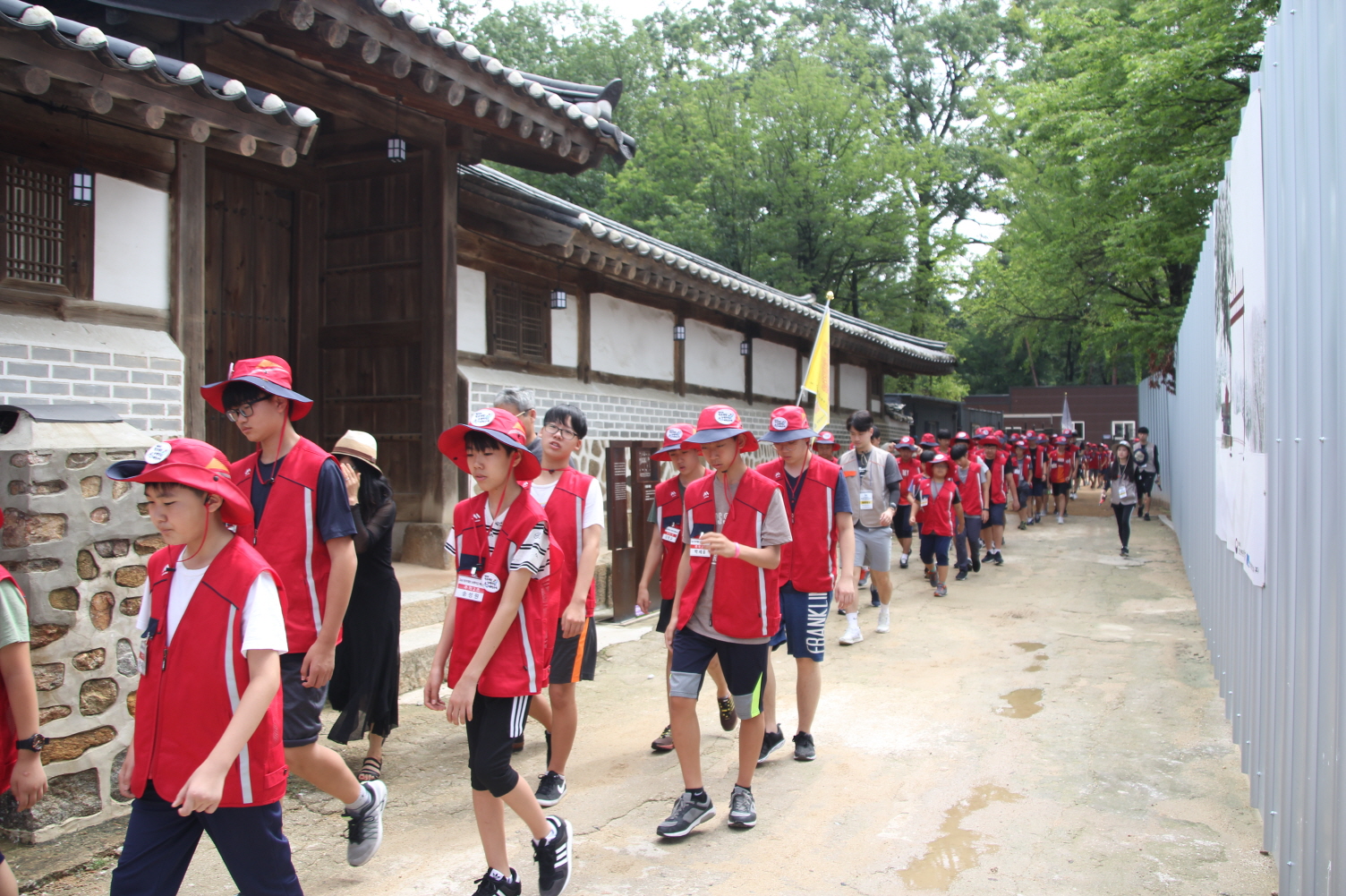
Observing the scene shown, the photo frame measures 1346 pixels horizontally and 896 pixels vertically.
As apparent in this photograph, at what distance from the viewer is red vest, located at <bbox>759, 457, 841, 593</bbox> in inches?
216

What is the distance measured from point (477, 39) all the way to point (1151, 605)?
29336mm

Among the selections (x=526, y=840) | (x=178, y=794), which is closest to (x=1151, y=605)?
(x=526, y=840)

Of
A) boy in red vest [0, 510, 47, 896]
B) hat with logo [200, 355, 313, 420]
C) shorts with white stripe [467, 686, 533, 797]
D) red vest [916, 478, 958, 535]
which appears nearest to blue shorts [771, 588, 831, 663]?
shorts with white stripe [467, 686, 533, 797]

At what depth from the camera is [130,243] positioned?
5898 mm

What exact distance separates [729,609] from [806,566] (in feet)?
3.88

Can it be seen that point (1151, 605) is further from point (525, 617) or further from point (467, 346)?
point (525, 617)

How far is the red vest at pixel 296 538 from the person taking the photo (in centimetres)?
367

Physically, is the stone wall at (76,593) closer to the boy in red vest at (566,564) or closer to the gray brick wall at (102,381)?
the gray brick wall at (102,381)

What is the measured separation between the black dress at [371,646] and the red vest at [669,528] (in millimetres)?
1578

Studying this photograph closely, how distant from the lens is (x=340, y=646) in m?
4.91

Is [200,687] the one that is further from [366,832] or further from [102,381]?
[102,381]

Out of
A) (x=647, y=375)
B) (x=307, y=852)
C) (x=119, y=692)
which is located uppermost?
(x=647, y=375)

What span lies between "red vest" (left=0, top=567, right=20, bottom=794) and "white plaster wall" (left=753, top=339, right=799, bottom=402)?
13647 millimetres

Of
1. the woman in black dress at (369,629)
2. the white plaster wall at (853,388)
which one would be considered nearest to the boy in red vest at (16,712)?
the woman in black dress at (369,629)
